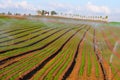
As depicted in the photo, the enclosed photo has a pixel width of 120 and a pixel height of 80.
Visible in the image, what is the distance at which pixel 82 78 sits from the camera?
18562mm

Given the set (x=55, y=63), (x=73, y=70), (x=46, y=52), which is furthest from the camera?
(x=46, y=52)

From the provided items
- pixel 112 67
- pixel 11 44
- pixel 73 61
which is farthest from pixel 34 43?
pixel 112 67

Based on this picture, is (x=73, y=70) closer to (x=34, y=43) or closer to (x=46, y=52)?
(x=46, y=52)

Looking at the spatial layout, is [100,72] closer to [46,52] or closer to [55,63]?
[55,63]

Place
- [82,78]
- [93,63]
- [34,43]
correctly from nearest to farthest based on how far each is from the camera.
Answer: [82,78]
[93,63]
[34,43]

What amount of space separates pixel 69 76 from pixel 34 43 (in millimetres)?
13735

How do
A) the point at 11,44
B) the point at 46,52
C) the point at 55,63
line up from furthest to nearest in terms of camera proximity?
the point at 11,44, the point at 46,52, the point at 55,63

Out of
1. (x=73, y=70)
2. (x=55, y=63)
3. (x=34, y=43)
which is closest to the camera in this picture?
(x=73, y=70)

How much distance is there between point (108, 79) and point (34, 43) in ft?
47.0

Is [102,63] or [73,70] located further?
[102,63]

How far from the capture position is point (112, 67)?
76.3 feet

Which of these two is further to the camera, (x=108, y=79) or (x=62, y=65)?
(x=62, y=65)

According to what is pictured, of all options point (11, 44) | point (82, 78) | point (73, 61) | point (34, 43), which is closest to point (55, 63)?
point (73, 61)

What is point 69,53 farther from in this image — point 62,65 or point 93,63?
point 62,65
